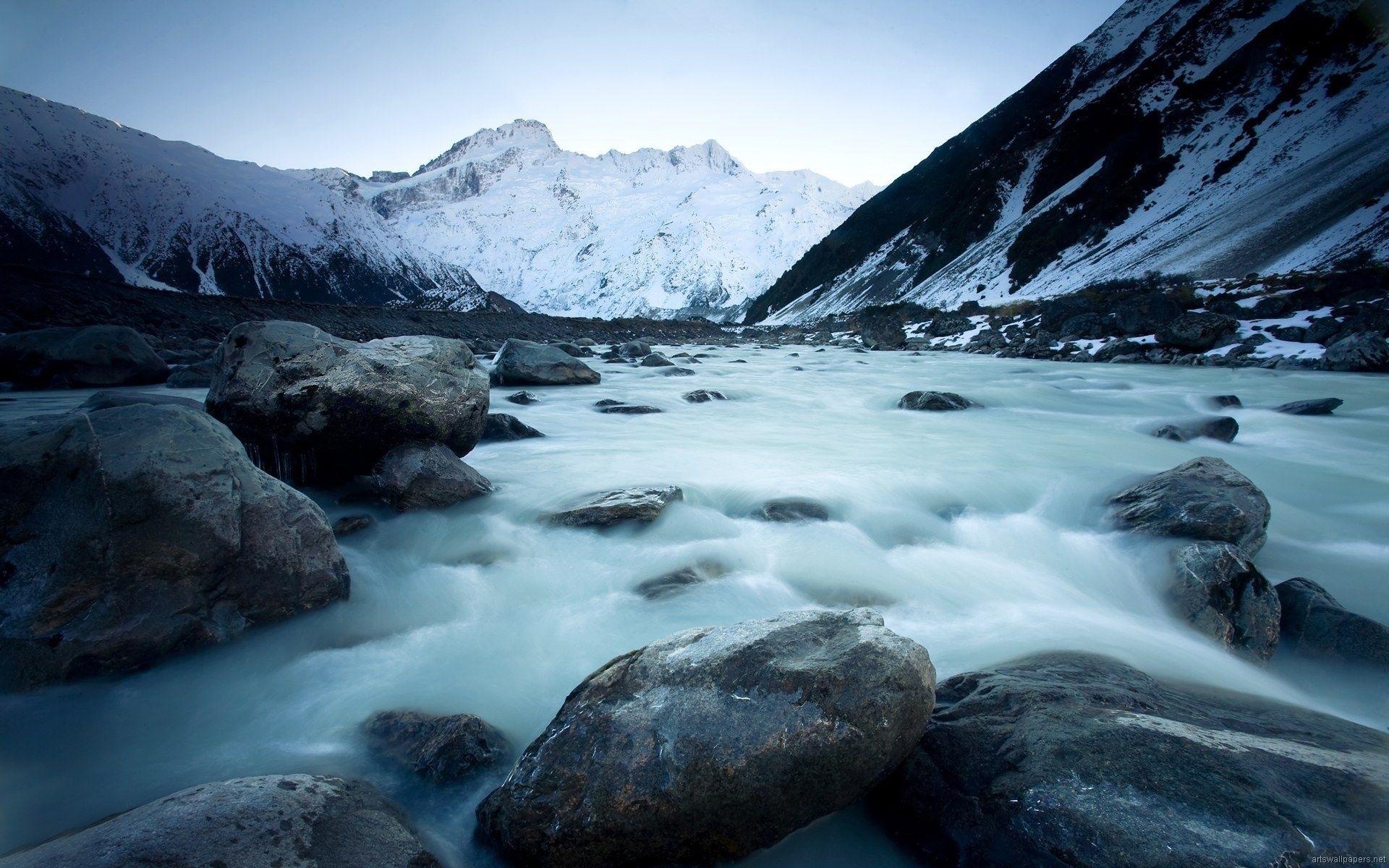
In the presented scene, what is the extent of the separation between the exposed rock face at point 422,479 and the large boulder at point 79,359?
7.50 meters

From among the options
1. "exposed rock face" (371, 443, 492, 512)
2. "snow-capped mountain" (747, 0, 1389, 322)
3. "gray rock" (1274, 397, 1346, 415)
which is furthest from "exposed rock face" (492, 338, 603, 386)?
"snow-capped mountain" (747, 0, 1389, 322)

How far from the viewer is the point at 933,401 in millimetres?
9633

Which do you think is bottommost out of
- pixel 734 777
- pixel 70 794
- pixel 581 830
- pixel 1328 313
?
pixel 70 794

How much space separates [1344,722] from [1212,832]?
1.27 metres

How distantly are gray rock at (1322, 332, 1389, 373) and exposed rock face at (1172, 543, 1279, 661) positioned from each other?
46.3 ft

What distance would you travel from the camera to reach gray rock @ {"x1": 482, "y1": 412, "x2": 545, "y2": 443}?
259 inches

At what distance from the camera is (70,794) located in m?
1.96

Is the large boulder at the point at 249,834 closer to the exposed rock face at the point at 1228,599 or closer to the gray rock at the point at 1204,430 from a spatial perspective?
the exposed rock face at the point at 1228,599

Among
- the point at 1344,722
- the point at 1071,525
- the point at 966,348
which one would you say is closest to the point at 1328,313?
the point at 966,348

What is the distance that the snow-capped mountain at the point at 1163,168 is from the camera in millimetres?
31344

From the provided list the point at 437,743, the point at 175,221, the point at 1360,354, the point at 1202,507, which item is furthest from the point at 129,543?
the point at 175,221

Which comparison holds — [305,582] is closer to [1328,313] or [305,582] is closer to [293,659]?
[293,659]

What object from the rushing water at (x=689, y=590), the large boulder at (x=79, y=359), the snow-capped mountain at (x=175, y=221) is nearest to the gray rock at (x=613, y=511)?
the rushing water at (x=689, y=590)

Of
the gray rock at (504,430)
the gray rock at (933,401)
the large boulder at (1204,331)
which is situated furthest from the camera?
the large boulder at (1204,331)
